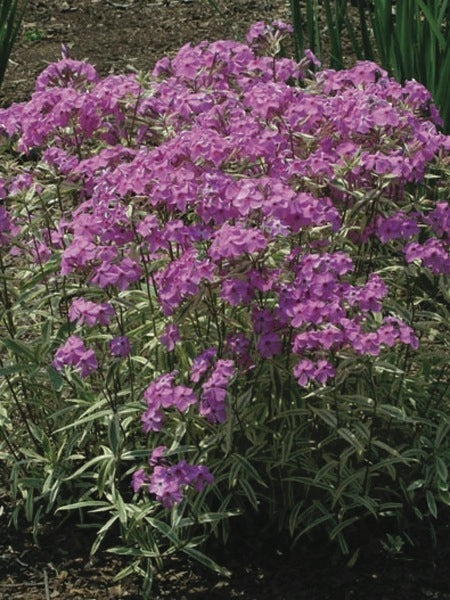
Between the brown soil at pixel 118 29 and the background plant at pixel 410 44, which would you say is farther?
the brown soil at pixel 118 29

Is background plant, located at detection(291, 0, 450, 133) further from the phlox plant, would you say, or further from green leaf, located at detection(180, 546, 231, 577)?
green leaf, located at detection(180, 546, 231, 577)

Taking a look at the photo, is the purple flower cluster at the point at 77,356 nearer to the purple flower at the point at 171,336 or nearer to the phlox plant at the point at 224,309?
the phlox plant at the point at 224,309

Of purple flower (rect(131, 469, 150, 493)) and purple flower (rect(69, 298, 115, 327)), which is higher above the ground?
purple flower (rect(69, 298, 115, 327))

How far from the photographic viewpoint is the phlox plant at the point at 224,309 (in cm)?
292

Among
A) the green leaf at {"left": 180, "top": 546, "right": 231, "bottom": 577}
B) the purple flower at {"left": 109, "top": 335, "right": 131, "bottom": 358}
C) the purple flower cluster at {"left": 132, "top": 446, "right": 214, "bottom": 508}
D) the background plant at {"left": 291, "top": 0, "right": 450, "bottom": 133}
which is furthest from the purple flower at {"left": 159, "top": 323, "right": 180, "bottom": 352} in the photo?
the background plant at {"left": 291, "top": 0, "right": 450, "bottom": 133}

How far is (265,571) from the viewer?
337 centimetres

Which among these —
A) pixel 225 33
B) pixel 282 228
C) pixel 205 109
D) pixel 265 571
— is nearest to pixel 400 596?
pixel 265 571

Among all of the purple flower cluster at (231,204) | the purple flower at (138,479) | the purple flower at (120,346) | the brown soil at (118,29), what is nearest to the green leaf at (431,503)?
the purple flower cluster at (231,204)

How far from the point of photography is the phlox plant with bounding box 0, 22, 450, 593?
2916mm

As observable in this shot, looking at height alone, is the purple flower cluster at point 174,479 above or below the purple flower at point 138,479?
above

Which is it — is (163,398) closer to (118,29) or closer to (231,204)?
(231,204)

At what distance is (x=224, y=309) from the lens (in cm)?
335

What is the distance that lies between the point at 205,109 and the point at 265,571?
132 cm

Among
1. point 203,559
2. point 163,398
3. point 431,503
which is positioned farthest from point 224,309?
point 431,503
